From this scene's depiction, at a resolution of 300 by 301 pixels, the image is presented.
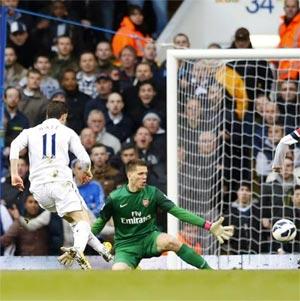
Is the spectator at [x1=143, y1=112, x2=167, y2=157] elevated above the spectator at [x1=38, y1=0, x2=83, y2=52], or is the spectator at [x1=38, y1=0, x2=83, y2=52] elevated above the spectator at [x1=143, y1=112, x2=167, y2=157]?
the spectator at [x1=38, y1=0, x2=83, y2=52]

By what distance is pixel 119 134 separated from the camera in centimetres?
1764

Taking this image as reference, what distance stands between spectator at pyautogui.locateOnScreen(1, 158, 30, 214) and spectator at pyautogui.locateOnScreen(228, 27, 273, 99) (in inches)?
105

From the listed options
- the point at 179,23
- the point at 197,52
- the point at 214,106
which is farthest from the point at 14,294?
the point at 179,23

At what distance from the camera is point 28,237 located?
17109 mm

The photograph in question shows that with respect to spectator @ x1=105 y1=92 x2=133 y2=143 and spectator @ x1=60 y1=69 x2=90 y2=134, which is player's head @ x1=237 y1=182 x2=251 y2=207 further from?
spectator @ x1=60 y1=69 x2=90 y2=134

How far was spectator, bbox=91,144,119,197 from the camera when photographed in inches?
675

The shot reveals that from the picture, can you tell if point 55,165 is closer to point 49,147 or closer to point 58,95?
point 49,147

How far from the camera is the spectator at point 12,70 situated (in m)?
18.2

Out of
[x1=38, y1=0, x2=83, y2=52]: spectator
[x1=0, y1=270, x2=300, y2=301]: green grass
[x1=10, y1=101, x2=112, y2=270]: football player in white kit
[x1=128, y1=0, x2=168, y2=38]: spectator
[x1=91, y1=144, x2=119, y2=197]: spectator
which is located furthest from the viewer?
[x1=128, y1=0, x2=168, y2=38]: spectator

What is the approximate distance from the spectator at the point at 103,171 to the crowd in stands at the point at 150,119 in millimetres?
11

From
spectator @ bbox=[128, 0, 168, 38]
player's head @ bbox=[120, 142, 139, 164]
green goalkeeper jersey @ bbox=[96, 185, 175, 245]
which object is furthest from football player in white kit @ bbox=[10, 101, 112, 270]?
spectator @ bbox=[128, 0, 168, 38]

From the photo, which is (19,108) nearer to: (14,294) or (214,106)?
(214,106)

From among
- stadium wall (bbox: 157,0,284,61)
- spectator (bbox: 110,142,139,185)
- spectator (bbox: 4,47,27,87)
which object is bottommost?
spectator (bbox: 110,142,139,185)

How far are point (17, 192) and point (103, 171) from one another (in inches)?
42.1
